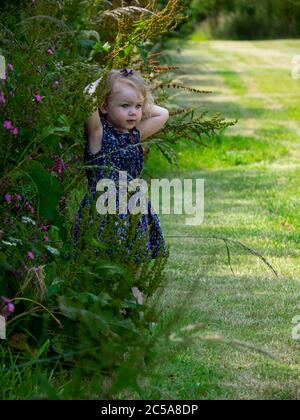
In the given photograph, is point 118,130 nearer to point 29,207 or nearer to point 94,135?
point 94,135

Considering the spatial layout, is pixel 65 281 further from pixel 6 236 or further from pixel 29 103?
pixel 29 103

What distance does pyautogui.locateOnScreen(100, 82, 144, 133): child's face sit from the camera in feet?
17.9

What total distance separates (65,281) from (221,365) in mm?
886

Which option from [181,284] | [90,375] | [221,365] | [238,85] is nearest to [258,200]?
[181,284]

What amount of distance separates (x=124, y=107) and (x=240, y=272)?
1.72 metres

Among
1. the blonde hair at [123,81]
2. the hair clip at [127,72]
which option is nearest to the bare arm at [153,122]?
the blonde hair at [123,81]

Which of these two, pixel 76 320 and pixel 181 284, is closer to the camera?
pixel 76 320

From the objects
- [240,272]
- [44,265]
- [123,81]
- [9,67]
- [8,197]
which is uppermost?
[9,67]

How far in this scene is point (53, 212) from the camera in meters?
4.23

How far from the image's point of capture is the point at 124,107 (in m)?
5.48

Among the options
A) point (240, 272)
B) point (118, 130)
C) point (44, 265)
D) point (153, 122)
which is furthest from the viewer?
point (240, 272)

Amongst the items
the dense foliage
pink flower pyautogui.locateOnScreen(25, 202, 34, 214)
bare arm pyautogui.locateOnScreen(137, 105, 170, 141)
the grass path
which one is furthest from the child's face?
pink flower pyautogui.locateOnScreen(25, 202, 34, 214)

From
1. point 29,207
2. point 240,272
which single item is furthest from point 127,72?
point 240,272

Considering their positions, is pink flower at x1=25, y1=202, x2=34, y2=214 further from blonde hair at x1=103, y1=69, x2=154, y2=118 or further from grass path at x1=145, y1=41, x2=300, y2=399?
blonde hair at x1=103, y1=69, x2=154, y2=118
